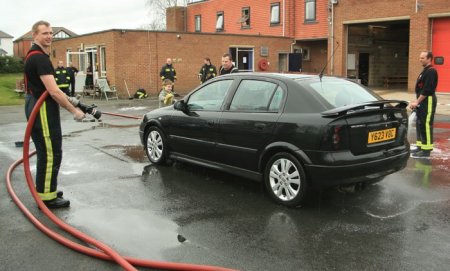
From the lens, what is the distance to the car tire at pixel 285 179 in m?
5.25

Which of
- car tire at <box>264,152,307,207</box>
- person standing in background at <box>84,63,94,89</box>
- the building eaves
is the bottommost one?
car tire at <box>264,152,307,207</box>

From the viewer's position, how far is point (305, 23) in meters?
30.2

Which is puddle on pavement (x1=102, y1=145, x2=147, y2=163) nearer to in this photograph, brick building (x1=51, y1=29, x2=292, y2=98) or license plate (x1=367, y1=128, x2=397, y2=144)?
license plate (x1=367, y1=128, x2=397, y2=144)

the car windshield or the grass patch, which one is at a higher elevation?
the car windshield

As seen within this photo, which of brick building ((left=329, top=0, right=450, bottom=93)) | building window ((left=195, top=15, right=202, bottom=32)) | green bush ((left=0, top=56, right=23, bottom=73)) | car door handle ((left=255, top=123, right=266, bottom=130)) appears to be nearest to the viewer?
car door handle ((left=255, top=123, right=266, bottom=130))

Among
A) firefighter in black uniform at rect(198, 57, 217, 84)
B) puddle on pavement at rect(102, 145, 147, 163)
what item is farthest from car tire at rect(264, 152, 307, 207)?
firefighter in black uniform at rect(198, 57, 217, 84)

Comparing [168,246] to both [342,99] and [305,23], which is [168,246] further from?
[305,23]

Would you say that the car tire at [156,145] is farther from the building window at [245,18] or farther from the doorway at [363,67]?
the building window at [245,18]

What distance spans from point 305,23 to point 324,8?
5.63 ft

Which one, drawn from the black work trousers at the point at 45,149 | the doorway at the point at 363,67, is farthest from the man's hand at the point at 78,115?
the doorway at the point at 363,67

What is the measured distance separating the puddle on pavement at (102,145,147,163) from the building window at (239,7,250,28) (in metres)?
Answer: 27.0

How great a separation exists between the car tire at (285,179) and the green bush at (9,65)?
59.7m

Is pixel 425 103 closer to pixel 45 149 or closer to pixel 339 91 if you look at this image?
pixel 339 91

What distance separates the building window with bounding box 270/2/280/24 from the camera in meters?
32.0
